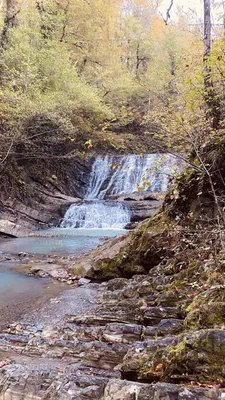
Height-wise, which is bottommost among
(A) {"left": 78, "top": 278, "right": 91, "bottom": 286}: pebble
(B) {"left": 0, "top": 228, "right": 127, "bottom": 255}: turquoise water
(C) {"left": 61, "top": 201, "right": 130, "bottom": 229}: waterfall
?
(A) {"left": 78, "top": 278, "right": 91, "bottom": 286}: pebble

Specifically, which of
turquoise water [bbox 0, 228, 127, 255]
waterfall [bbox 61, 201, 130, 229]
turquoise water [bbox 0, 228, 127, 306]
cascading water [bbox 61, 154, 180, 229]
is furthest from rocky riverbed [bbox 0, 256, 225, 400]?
waterfall [bbox 61, 201, 130, 229]

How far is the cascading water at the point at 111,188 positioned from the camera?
52.5 feet

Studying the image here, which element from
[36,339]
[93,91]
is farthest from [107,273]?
[93,91]

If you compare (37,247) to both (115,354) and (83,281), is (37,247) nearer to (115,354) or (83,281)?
(83,281)

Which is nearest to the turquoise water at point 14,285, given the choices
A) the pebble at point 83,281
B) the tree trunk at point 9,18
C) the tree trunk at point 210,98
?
the pebble at point 83,281

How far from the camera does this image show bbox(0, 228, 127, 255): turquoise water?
10617mm

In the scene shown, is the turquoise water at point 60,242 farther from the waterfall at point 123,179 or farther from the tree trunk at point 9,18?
the tree trunk at point 9,18

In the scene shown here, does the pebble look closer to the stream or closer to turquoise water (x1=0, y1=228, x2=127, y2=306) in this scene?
the stream

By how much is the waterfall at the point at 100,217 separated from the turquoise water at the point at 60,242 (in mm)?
877

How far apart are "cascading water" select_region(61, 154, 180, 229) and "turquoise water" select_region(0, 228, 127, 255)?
104 centimetres

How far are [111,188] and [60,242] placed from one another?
335 inches

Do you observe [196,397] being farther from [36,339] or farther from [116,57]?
[116,57]

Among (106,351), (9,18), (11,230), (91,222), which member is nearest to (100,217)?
(91,222)

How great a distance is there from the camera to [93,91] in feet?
73.4
